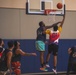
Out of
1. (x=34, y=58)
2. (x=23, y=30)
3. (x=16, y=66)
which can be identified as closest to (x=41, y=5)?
(x=23, y=30)

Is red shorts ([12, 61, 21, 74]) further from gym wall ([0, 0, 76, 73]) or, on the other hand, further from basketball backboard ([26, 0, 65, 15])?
gym wall ([0, 0, 76, 73])

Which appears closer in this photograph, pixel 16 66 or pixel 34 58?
pixel 16 66

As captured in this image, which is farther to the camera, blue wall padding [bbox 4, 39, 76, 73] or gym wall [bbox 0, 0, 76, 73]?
blue wall padding [bbox 4, 39, 76, 73]

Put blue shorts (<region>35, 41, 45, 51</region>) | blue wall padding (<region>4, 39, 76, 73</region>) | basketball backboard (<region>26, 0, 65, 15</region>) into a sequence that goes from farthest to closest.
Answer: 1. blue wall padding (<region>4, 39, 76, 73</region>)
2. basketball backboard (<region>26, 0, 65, 15</region>)
3. blue shorts (<region>35, 41, 45, 51</region>)

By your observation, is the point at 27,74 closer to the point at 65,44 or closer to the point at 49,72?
the point at 49,72

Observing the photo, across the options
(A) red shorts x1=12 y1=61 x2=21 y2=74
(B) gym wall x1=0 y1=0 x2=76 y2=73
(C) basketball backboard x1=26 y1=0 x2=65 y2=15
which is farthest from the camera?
(B) gym wall x1=0 y1=0 x2=76 y2=73

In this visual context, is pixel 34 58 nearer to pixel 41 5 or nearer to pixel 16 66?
pixel 41 5

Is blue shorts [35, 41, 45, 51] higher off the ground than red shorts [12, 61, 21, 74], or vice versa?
blue shorts [35, 41, 45, 51]

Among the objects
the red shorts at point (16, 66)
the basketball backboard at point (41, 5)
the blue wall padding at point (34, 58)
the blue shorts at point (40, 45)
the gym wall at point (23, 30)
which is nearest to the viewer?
the red shorts at point (16, 66)

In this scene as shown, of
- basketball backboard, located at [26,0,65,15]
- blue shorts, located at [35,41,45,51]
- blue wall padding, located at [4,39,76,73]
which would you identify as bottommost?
blue wall padding, located at [4,39,76,73]

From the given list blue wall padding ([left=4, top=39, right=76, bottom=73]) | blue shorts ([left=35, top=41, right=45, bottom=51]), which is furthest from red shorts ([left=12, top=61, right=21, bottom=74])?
blue wall padding ([left=4, top=39, right=76, bottom=73])

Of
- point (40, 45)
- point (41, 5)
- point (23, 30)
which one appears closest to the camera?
point (40, 45)

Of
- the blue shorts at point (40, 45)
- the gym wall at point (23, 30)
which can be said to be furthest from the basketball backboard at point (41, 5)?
the blue shorts at point (40, 45)

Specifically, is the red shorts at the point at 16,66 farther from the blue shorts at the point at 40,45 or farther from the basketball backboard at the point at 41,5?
the basketball backboard at the point at 41,5
